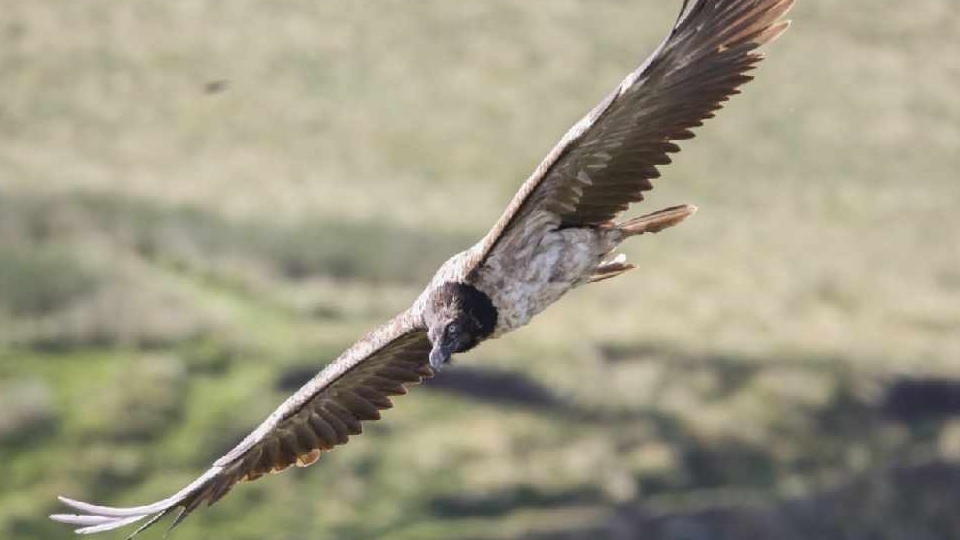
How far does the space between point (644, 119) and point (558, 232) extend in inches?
33.1

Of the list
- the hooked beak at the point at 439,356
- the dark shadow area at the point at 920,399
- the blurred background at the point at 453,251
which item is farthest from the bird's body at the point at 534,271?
the dark shadow area at the point at 920,399

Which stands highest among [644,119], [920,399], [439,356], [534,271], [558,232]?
[920,399]

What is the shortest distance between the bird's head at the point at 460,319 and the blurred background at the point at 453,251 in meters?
10.5

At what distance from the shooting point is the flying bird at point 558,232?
8898 millimetres

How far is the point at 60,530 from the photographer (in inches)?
758

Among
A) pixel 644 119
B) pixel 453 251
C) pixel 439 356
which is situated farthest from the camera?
pixel 453 251

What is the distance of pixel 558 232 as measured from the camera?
9.66m

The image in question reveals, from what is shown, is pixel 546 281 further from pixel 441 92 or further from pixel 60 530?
pixel 441 92

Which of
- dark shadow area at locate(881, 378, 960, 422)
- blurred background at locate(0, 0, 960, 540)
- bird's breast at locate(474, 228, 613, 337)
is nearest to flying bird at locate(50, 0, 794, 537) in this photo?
bird's breast at locate(474, 228, 613, 337)

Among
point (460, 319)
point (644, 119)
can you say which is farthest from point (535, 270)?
point (644, 119)

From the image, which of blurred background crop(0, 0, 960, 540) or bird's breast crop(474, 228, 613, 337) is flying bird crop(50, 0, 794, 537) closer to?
bird's breast crop(474, 228, 613, 337)

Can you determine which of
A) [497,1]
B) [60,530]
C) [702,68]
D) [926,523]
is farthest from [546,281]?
[497,1]

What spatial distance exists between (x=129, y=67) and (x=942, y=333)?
19.9 meters

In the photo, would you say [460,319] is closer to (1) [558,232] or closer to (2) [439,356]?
(2) [439,356]
